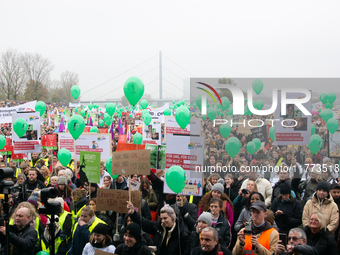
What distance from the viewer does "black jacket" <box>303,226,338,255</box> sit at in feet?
12.6

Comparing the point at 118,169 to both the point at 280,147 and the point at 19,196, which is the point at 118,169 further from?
the point at 280,147

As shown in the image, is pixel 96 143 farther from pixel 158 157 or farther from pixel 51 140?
pixel 51 140

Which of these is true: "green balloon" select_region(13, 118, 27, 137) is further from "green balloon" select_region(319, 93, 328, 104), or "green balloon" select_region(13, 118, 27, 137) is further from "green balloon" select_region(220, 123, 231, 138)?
"green balloon" select_region(319, 93, 328, 104)

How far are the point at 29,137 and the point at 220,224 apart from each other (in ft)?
22.6

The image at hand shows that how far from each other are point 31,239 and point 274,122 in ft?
14.0

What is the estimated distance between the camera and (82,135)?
28.0ft

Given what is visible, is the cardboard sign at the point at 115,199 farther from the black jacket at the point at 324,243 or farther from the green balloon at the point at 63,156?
the green balloon at the point at 63,156

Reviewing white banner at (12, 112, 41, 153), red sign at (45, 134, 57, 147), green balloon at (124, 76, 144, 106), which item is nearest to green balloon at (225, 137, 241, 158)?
green balloon at (124, 76, 144, 106)

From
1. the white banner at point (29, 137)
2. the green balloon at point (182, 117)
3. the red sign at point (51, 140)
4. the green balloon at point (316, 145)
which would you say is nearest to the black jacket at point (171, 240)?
the green balloon at point (316, 145)

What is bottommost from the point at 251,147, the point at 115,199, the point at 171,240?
the point at 171,240

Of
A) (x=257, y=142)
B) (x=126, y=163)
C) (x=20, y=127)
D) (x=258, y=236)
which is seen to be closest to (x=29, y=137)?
(x=20, y=127)

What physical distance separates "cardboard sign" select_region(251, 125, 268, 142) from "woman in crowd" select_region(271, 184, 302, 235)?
1974 millimetres

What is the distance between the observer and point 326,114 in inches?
288

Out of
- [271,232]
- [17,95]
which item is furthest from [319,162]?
[17,95]
